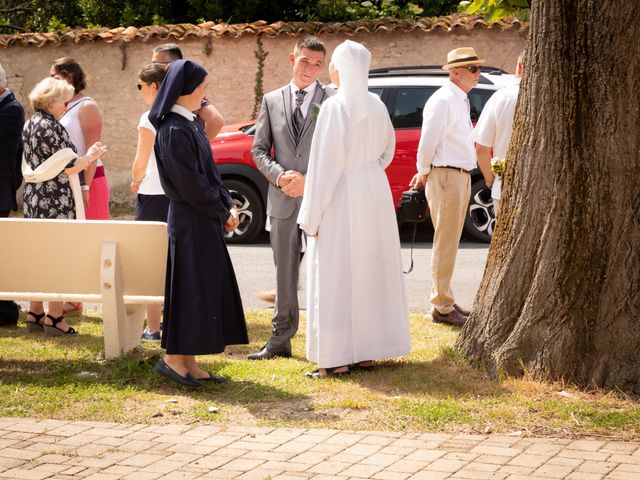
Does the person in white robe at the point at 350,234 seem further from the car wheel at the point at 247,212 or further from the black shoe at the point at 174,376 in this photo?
the car wheel at the point at 247,212

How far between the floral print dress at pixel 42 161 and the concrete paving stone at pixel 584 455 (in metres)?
4.72

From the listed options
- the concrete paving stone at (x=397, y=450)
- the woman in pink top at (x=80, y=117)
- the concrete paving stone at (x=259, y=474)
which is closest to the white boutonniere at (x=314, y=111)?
the woman in pink top at (x=80, y=117)

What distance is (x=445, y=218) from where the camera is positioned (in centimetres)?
912

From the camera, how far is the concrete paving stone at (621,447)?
541 cm

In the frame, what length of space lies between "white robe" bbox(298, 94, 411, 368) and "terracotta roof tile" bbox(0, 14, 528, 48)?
432 inches

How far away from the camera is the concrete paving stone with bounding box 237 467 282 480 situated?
5.09 m

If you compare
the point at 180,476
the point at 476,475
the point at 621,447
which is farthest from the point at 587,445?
the point at 180,476

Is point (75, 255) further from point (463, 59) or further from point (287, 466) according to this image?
point (463, 59)

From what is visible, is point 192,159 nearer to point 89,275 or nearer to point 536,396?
point 89,275

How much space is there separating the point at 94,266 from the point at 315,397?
6.24 ft

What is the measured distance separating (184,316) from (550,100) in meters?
2.44

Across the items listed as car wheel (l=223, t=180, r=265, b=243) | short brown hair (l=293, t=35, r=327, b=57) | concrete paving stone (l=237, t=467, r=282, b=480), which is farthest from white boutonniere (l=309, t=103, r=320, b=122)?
car wheel (l=223, t=180, r=265, b=243)

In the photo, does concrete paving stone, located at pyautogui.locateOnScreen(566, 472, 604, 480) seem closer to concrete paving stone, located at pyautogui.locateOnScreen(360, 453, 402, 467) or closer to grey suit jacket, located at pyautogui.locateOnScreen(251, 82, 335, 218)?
concrete paving stone, located at pyautogui.locateOnScreen(360, 453, 402, 467)

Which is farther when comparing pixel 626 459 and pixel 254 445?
pixel 254 445
